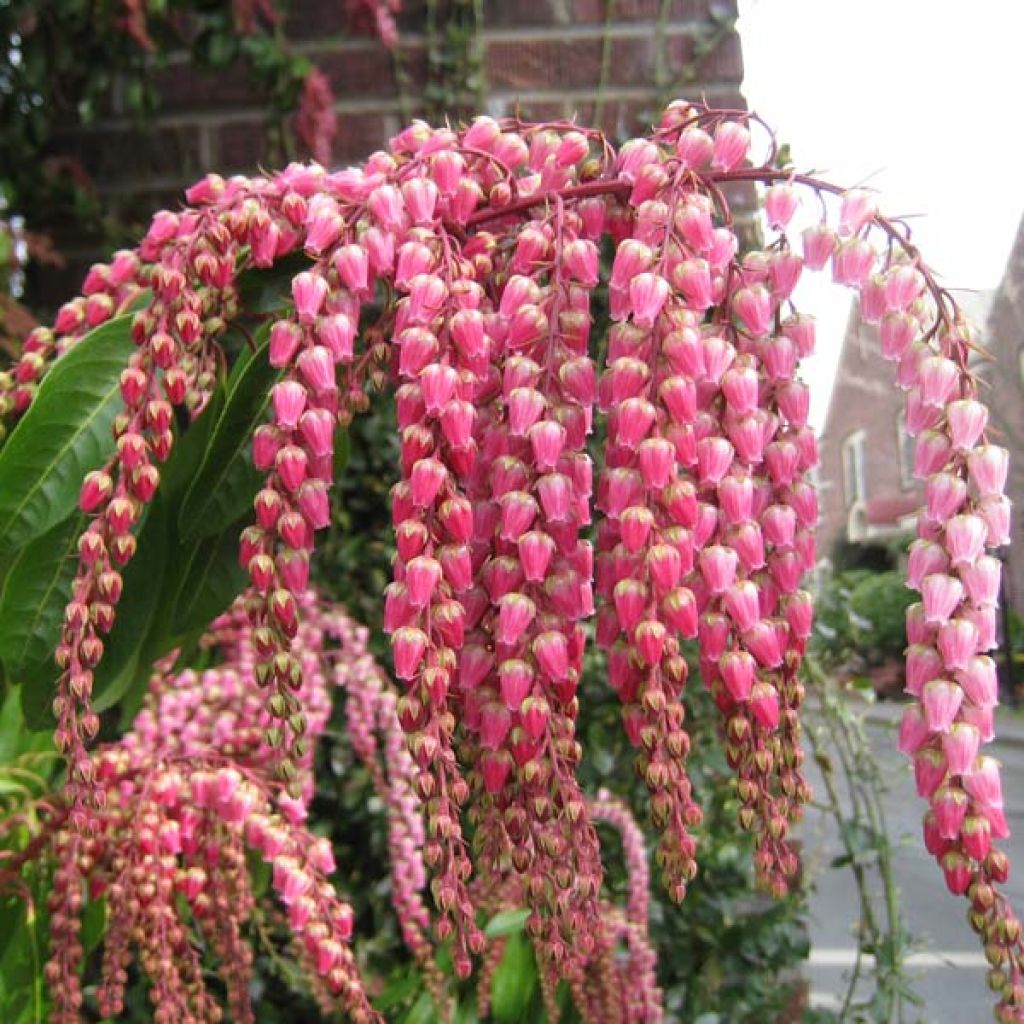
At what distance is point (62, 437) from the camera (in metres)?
0.61

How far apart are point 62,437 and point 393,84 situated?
133 cm

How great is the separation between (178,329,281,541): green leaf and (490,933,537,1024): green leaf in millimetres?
824

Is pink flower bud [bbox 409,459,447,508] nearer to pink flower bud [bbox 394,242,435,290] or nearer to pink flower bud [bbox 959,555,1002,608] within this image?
pink flower bud [bbox 394,242,435,290]

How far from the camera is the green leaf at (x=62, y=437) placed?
1.94ft

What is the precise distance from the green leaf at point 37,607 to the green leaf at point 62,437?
0.02m

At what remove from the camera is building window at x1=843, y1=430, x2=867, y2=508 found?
647 cm

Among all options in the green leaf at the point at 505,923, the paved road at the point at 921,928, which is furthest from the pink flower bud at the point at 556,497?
the paved road at the point at 921,928

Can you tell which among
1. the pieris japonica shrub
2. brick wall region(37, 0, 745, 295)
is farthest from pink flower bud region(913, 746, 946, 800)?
brick wall region(37, 0, 745, 295)

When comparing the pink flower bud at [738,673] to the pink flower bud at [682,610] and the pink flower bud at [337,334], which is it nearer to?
the pink flower bud at [682,610]

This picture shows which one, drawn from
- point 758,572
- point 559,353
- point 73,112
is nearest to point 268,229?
point 559,353

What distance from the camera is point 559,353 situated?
0.47 m

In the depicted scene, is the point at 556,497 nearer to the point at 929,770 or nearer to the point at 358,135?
the point at 929,770

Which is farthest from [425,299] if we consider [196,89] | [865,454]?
[865,454]

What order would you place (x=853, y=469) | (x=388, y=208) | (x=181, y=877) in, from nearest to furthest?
(x=388, y=208)
(x=181, y=877)
(x=853, y=469)
